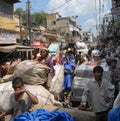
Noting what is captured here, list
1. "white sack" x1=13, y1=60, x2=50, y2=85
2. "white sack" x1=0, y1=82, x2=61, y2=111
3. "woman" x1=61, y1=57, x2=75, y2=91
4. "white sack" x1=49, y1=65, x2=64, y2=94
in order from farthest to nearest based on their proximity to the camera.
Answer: "woman" x1=61, y1=57, x2=75, y2=91, "white sack" x1=49, y1=65, x2=64, y2=94, "white sack" x1=13, y1=60, x2=50, y2=85, "white sack" x1=0, y1=82, x2=61, y2=111

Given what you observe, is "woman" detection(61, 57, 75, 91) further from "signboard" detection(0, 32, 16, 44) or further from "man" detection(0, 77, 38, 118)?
"signboard" detection(0, 32, 16, 44)

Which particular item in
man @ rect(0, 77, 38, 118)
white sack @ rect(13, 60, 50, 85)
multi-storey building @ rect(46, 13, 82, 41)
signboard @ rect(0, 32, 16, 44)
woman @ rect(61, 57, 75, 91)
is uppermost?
multi-storey building @ rect(46, 13, 82, 41)

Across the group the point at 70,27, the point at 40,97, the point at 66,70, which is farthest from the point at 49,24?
the point at 40,97

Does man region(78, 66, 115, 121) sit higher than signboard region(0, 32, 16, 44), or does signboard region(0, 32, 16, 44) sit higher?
signboard region(0, 32, 16, 44)

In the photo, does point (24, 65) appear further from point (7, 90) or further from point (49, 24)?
point (49, 24)

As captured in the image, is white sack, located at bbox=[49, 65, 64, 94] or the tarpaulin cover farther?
white sack, located at bbox=[49, 65, 64, 94]

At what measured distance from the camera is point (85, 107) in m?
5.36

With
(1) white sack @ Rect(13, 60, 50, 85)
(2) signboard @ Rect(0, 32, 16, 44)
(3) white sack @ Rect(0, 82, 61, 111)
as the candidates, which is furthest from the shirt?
(2) signboard @ Rect(0, 32, 16, 44)

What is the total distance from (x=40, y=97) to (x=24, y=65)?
3.07 ft

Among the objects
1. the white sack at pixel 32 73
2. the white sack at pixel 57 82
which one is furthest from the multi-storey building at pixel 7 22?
the white sack at pixel 32 73

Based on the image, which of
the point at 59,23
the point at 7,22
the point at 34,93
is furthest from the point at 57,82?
the point at 59,23

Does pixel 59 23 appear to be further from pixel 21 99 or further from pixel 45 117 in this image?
pixel 45 117

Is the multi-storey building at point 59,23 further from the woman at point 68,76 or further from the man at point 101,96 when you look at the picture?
the man at point 101,96

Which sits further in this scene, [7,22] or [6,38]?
[7,22]
